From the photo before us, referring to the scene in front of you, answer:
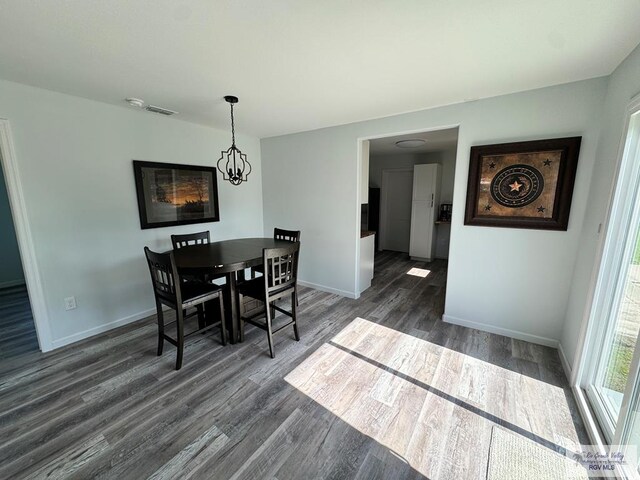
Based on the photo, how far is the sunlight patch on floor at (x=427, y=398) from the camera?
153 cm

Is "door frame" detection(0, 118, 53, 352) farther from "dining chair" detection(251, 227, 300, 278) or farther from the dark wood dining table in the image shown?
"dining chair" detection(251, 227, 300, 278)

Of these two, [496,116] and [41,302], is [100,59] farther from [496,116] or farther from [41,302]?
[496,116]

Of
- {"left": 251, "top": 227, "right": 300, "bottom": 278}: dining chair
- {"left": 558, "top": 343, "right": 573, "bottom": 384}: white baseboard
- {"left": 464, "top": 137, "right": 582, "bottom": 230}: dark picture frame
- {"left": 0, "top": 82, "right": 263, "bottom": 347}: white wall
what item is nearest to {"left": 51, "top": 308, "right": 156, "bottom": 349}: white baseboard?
{"left": 0, "top": 82, "right": 263, "bottom": 347}: white wall

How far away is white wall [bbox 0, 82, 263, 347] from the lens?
226 centimetres

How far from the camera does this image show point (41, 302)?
7.77ft

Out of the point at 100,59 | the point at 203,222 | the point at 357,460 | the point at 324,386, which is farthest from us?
the point at 203,222

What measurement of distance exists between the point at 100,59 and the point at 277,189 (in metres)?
2.58

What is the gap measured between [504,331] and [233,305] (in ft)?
9.06

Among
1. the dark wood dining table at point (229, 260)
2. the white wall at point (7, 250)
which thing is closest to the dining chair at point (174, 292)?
the dark wood dining table at point (229, 260)

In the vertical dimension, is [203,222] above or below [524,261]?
above

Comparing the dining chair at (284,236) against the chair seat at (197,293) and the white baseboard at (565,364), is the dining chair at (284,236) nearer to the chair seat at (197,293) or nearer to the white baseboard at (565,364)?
the chair seat at (197,293)

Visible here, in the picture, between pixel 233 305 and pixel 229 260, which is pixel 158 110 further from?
pixel 233 305

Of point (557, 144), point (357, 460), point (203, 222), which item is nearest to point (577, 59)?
point (557, 144)

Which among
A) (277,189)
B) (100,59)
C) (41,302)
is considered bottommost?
(41,302)
